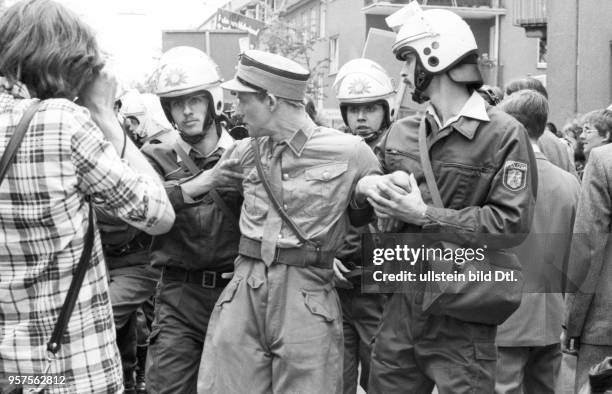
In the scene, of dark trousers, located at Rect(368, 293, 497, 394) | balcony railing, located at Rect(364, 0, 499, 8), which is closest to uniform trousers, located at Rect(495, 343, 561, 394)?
dark trousers, located at Rect(368, 293, 497, 394)

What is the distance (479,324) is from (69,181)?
2249 mm

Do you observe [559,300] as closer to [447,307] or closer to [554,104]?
[447,307]

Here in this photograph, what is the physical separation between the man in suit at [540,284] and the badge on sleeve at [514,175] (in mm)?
1591

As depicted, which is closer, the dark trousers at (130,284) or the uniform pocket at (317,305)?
the uniform pocket at (317,305)

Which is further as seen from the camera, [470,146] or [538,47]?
[538,47]

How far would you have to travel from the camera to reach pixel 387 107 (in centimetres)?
755

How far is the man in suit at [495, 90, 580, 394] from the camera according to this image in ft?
20.3

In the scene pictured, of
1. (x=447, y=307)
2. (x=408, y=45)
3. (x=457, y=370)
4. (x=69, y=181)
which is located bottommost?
(x=457, y=370)

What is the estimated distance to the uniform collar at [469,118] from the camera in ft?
15.4

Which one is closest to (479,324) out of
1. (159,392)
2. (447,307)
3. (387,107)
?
(447,307)

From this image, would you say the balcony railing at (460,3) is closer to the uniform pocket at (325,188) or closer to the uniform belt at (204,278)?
the uniform belt at (204,278)

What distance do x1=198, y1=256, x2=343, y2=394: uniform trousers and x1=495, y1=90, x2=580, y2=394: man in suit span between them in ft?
5.68

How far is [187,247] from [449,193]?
1725 mm

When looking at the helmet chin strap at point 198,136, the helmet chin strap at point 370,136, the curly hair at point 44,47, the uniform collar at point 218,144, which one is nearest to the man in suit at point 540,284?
the helmet chin strap at point 370,136
